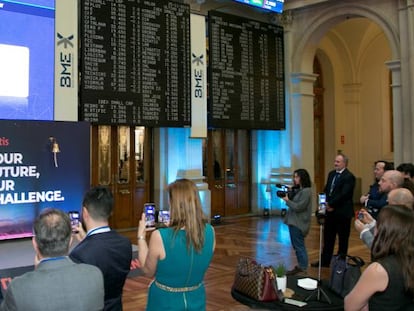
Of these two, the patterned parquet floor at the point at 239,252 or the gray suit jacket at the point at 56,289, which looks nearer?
the gray suit jacket at the point at 56,289

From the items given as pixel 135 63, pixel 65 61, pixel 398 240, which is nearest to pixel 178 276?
pixel 398 240

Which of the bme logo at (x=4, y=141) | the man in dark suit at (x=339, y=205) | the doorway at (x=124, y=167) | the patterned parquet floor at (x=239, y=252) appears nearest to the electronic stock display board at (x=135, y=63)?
the doorway at (x=124, y=167)

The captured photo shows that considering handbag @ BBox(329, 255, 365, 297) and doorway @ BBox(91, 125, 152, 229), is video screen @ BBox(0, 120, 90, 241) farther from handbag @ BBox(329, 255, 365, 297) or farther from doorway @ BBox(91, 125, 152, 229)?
handbag @ BBox(329, 255, 365, 297)

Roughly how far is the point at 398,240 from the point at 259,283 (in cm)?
93

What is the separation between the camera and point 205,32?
9242 mm

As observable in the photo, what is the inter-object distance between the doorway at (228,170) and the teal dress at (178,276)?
7.97 metres

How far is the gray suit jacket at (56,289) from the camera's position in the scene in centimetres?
166

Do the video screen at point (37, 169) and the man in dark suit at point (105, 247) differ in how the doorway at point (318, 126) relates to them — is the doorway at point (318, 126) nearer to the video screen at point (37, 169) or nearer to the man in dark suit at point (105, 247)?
the video screen at point (37, 169)

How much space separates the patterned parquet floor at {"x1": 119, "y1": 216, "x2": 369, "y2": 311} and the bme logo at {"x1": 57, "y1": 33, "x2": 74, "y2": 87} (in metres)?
2.78

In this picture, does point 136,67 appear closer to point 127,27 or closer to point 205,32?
point 127,27

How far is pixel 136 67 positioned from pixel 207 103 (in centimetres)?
178

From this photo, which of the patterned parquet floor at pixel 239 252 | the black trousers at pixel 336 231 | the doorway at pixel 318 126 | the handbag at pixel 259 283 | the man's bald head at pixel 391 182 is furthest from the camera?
the doorway at pixel 318 126

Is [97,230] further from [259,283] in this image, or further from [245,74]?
[245,74]

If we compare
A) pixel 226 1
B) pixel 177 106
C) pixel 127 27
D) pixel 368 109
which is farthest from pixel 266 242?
pixel 368 109
